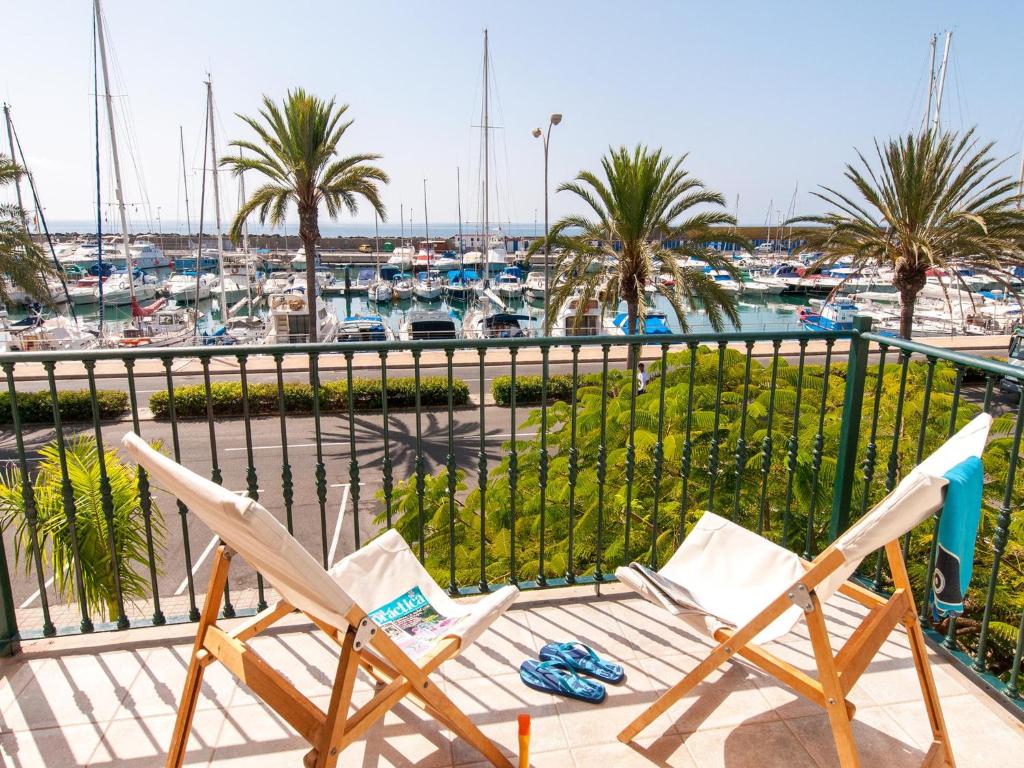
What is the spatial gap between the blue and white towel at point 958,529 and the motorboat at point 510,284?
143 feet

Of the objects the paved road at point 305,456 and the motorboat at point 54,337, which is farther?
the motorboat at point 54,337

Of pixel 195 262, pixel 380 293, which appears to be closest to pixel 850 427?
pixel 380 293

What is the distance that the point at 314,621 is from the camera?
7.18 feet

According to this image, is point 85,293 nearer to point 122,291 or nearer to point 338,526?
point 122,291

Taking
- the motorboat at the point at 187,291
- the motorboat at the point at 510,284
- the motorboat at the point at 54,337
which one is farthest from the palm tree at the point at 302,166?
the motorboat at the point at 187,291

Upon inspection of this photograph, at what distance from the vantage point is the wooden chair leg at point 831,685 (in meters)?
2.07

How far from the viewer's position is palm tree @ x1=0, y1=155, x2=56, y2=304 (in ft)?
56.1

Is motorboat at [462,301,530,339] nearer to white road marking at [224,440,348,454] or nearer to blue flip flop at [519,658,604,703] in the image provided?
white road marking at [224,440,348,454]

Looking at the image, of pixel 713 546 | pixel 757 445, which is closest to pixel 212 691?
pixel 713 546

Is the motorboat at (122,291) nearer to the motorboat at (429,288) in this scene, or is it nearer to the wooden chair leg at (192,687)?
the motorboat at (429,288)

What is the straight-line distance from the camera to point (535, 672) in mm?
2871

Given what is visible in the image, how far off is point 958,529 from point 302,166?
61.3 feet

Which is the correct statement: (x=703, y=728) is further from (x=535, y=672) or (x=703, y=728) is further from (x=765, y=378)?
(x=765, y=378)

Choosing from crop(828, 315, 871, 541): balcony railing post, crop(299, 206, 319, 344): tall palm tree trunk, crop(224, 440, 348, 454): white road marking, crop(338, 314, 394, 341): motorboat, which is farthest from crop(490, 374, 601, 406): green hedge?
crop(828, 315, 871, 541): balcony railing post
